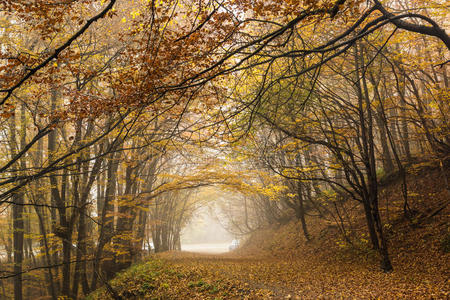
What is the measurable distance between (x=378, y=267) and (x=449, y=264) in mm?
1519

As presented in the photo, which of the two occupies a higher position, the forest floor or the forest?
the forest

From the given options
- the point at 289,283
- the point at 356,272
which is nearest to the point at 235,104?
the point at 289,283

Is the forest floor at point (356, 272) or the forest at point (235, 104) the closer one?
the forest at point (235, 104)

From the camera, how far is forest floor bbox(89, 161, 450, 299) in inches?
210

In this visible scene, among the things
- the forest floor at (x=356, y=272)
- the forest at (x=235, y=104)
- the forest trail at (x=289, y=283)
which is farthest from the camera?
the forest floor at (x=356, y=272)

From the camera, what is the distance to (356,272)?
673cm

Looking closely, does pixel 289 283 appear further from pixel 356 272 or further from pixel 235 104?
pixel 235 104

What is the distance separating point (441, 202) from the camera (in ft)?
25.5

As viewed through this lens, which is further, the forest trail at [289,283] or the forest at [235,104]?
the forest trail at [289,283]

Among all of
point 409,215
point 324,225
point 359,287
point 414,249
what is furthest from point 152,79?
point 324,225

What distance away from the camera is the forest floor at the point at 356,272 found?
5.33m

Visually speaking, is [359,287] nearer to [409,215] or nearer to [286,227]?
[409,215]

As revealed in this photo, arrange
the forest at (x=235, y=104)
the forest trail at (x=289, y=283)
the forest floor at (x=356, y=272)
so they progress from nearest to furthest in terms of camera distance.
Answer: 1. the forest at (x=235, y=104)
2. the forest trail at (x=289, y=283)
3. the forest floor at (x=356, y=272)

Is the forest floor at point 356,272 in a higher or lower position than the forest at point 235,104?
lower
